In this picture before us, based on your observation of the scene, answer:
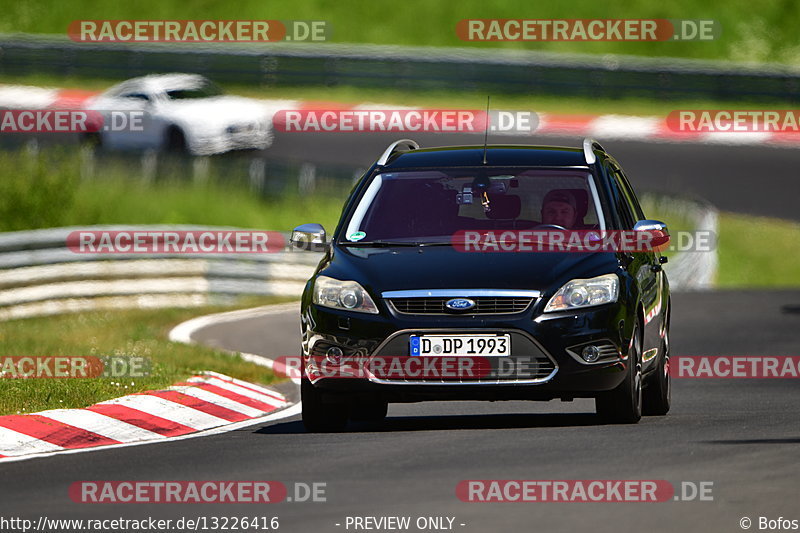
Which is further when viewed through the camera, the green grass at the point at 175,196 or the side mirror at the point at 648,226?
the green grass at the point at 175,196

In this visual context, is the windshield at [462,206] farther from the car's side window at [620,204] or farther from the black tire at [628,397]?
the black tire at [628,397]

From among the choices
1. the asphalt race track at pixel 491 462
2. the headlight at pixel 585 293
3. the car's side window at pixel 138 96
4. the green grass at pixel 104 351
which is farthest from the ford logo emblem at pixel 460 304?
the car's side window at pixel 138 96

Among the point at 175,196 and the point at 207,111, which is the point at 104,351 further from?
the point at 207,111

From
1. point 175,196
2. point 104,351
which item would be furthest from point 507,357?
point 175,196

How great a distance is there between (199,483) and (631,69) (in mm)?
29540

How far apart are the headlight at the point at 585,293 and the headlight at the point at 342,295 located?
41.4 inches

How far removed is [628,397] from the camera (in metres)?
11.0

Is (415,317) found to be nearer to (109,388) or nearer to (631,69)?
(109,388)

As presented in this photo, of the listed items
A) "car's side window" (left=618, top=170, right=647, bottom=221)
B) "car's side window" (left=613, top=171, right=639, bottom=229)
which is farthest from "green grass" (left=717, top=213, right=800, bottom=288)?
"car's side window" (left=613, top=171, right=639, bottom=229)

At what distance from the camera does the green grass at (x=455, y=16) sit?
44.7 m

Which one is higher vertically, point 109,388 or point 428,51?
point 428,51


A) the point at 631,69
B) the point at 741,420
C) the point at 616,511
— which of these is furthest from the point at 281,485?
the point at 631,69

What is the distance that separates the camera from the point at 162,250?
22.7 m

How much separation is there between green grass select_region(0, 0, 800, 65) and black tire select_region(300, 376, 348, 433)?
33.8 metres
